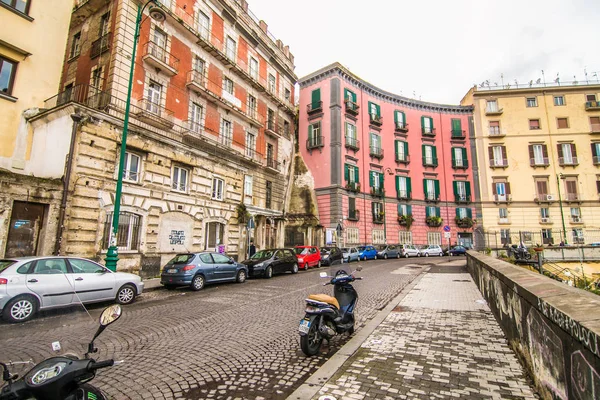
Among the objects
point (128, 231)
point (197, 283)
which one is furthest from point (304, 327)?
point (128, 231)

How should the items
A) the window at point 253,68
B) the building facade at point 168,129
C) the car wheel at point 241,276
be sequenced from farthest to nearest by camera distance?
the window at point 253,68 < the car wheel at point 241,276 < the building facade at point 168,129

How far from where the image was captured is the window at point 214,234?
1919 centimetres

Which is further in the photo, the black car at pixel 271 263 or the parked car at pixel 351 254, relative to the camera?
the parked car at pixel 351 254

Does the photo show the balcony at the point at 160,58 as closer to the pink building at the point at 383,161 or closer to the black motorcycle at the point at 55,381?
the pink building at the point at 383,161

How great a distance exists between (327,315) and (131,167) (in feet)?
44.4

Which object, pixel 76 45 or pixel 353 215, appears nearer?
pixel 76 45

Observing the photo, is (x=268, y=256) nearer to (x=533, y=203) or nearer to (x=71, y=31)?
(x=71, y=31)

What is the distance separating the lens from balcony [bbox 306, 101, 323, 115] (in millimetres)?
31938

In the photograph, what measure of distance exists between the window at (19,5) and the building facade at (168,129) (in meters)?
2.96

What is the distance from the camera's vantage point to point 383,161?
34.6m

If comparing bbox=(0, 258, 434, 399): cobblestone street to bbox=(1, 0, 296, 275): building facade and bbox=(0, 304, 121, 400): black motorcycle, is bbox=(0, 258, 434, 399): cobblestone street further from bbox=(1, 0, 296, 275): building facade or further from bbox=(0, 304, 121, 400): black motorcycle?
bbox=(1, 0, 296, 275): building facade

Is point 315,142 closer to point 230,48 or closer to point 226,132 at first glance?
point 226,132

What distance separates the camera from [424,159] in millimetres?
36406

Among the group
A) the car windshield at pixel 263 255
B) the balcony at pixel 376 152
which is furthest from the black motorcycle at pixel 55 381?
the balcony at pixel 376 152
